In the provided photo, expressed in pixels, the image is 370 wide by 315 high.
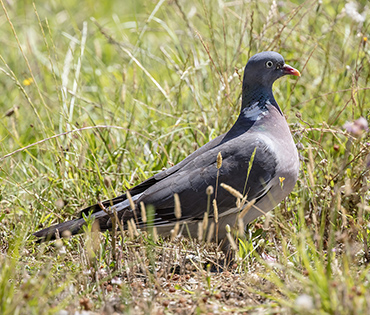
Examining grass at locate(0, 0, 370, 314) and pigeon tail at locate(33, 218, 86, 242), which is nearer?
grass at locate(0, 0, 370, 314)

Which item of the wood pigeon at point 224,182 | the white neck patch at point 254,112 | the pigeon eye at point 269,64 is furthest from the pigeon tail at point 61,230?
the pigeon eye at point 269,64

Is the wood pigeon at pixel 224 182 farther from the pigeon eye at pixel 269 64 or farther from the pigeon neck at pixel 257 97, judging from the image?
the pigeon eye at pixel 269 64

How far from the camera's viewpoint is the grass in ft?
7.92

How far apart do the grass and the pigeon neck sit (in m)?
A: 0.26

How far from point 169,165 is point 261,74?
3.47 feet

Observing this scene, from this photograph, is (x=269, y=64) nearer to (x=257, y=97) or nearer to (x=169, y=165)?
(x=257, y=97)

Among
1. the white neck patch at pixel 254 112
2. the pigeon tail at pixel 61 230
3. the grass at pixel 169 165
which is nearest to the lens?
the grass at pixel 169 165

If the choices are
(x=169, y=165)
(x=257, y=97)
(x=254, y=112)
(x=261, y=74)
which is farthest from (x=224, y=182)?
(x=169, y=165)

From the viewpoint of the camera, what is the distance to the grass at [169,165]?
2414mm

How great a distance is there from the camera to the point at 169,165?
415 centimetres

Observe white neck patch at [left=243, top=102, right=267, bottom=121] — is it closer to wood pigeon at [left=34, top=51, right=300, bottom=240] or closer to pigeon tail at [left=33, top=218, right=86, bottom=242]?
wood pigeon at [left=34, top=51, right=300, bottom=240]

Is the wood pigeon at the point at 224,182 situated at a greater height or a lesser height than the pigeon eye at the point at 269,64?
lesser

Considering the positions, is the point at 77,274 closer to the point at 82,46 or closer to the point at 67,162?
the point at 67,162

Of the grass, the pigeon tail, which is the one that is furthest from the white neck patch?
the pigeon tail
